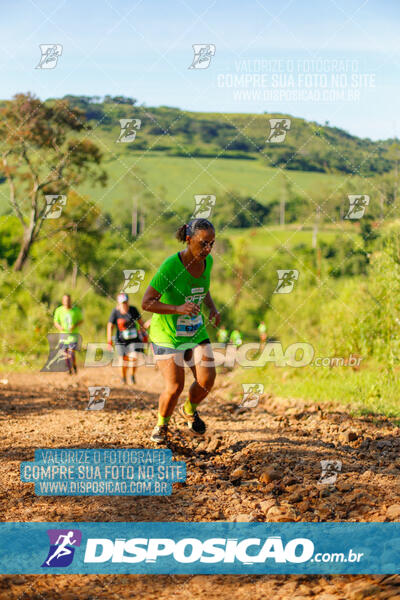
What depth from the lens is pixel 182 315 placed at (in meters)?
5.31

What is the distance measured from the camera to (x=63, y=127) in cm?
2048

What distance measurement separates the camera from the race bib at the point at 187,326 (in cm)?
529

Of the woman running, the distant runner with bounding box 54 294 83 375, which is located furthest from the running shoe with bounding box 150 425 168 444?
the distant runner with bounding box 54 294 83 375

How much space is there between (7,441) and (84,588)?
2.98 meters

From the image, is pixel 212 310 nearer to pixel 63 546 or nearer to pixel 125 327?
pixel 63 546

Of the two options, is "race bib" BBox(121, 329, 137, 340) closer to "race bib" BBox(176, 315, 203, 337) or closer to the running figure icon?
"race bib" BBox(176, 315, 203, 337)

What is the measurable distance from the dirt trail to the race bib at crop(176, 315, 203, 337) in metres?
1.06

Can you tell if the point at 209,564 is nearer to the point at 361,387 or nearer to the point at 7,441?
the point at 7,441

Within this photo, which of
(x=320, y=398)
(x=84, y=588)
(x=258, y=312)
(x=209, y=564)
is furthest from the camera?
(x=258, y=312)

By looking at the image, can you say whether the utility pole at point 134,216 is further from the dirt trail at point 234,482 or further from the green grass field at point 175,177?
the dirt trail at point 234,482

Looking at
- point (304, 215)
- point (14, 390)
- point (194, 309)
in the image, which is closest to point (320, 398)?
point (194, 309)

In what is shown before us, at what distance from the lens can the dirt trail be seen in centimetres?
328

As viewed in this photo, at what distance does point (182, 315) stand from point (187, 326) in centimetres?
11

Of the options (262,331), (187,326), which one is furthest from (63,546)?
(262,331)
